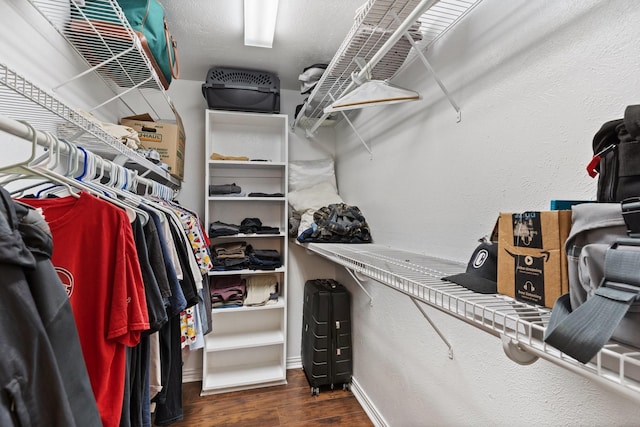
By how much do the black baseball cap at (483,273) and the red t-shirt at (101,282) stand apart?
806 mm

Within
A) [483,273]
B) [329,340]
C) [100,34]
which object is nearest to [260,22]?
[100,34]

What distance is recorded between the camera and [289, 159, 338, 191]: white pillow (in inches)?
97.1

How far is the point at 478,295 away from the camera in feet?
2.17

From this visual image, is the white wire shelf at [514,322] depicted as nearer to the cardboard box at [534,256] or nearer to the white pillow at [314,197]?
the cardboard box at [534,256]

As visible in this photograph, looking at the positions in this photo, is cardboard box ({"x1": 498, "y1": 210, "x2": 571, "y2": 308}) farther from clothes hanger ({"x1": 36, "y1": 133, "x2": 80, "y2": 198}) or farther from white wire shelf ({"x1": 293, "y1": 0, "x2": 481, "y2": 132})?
clothes hanger ({"x1": 36, "y1": 133, "x2": 80, "y2": 198})

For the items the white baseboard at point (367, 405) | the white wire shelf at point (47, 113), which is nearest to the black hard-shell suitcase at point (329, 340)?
the white baseboard at point (367, 405)

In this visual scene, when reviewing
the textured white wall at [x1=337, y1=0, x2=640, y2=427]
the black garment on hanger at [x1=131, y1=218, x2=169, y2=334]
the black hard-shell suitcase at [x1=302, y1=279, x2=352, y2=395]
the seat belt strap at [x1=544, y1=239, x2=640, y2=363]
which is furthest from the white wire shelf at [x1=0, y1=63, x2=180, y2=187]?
the black hard-shell suitcase at [x1=302, y1=279, x2=352, y2=395]

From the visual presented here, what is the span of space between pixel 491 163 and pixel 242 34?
5.30ft

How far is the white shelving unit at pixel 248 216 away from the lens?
2225mm

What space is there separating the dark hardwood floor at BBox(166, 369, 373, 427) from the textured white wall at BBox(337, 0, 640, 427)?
32 centimetres

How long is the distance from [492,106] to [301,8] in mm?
1139

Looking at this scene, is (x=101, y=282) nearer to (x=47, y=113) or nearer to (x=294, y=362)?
(x=47, y=113)

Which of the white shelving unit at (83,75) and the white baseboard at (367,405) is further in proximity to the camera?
the white baseboard at (367,405)

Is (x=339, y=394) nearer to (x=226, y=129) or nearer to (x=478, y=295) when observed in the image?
(x=478, y=295)
